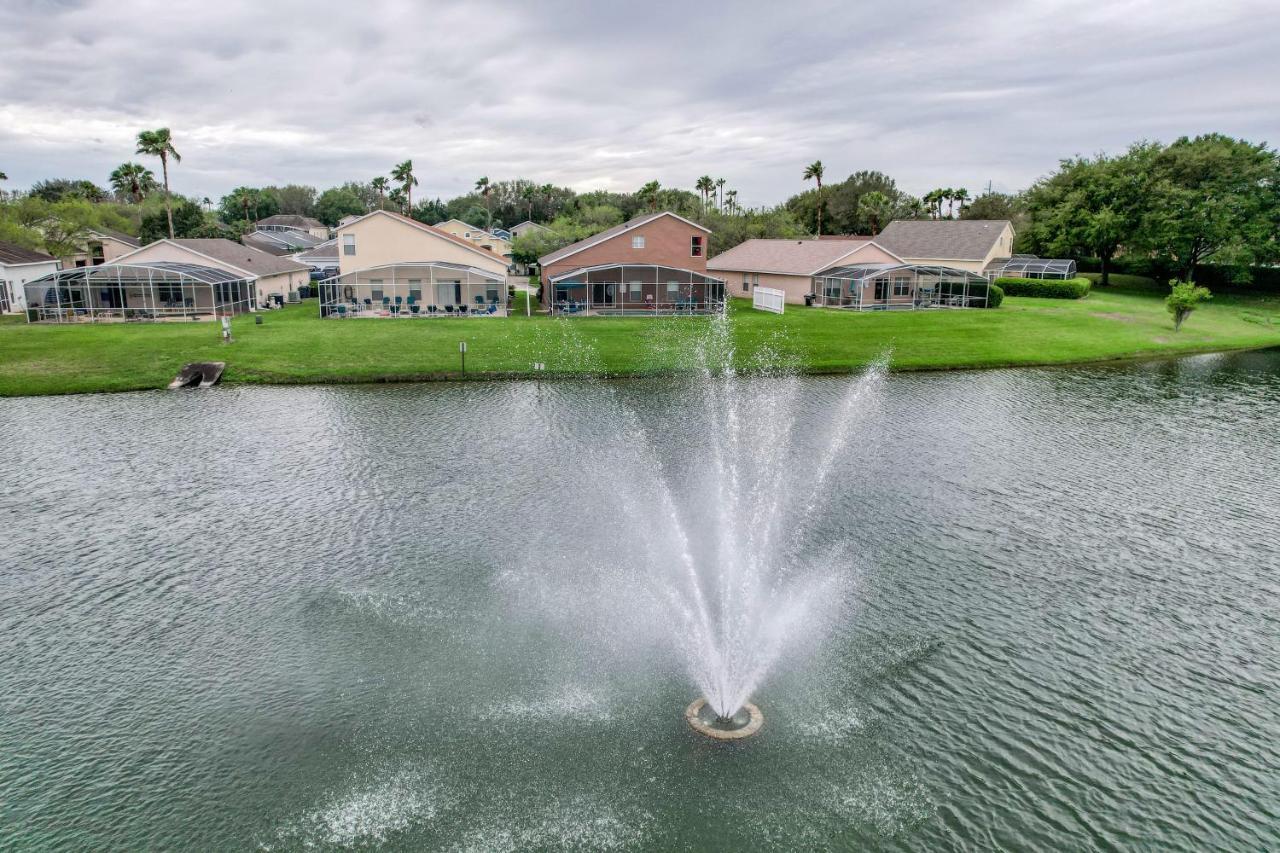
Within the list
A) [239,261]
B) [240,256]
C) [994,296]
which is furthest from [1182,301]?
[240,256]

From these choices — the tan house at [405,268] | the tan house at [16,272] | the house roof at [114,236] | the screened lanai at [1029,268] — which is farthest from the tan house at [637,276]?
the house roof at [114,236]

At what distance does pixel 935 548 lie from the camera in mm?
18828

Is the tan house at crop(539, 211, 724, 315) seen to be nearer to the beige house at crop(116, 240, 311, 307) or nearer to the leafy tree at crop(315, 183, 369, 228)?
the beige house at crop(116, 240, 311, 307)

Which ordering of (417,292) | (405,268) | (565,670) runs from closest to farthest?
(565,670) → (405,268) → (417,292)

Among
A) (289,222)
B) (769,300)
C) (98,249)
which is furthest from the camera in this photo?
(289,222)

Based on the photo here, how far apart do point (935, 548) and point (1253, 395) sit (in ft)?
98.8

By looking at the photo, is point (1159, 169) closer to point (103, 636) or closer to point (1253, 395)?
point (1253, 395)

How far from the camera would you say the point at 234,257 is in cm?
6294

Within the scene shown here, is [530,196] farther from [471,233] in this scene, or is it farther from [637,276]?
[637,276]

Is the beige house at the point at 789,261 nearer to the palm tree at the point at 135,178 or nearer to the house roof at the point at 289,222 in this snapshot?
the palm tree at the point at 135,178

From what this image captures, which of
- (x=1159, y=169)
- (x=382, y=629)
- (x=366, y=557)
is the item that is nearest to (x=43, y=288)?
(x=366, y=557)

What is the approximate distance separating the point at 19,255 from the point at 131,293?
12.7 m

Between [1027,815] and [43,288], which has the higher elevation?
[43,288]

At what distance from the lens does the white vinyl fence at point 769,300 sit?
198 feet
